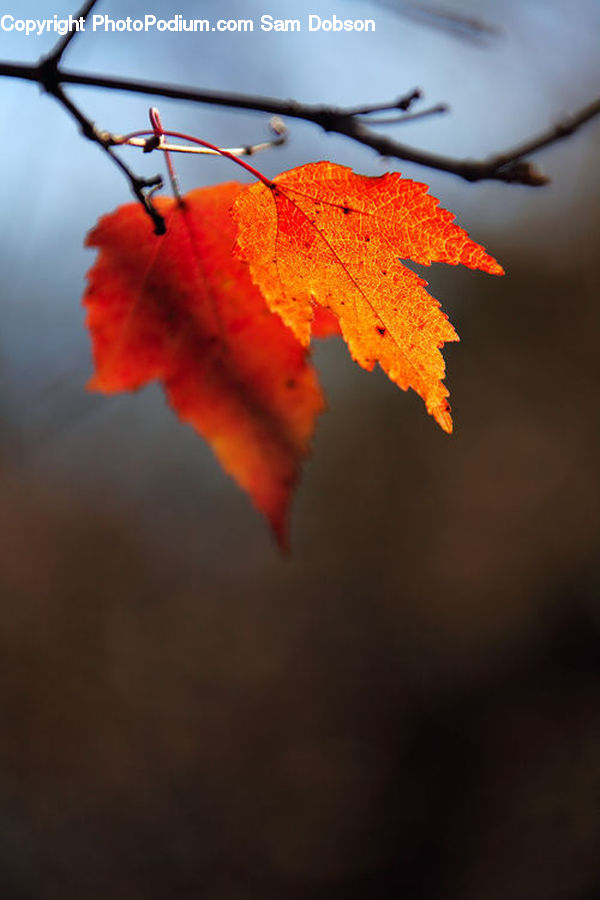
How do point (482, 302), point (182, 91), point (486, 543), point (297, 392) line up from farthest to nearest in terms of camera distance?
point (482, 302) < point (486, 543) < point (297, 392) < point (182, 91)

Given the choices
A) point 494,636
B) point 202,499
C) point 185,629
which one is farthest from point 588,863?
point 202,499

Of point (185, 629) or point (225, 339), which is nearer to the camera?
point (225, 339)

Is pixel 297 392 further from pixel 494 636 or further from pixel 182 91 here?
pixel 494 636

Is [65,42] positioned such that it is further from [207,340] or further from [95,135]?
[207,340]

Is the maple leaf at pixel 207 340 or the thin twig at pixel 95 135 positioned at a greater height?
the thin twig at pixel 95 135

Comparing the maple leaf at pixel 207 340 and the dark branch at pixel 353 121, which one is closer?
the dark branch at pixel 353 121

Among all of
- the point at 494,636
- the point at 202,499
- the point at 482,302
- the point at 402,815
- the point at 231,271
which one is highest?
the point at 231,271
